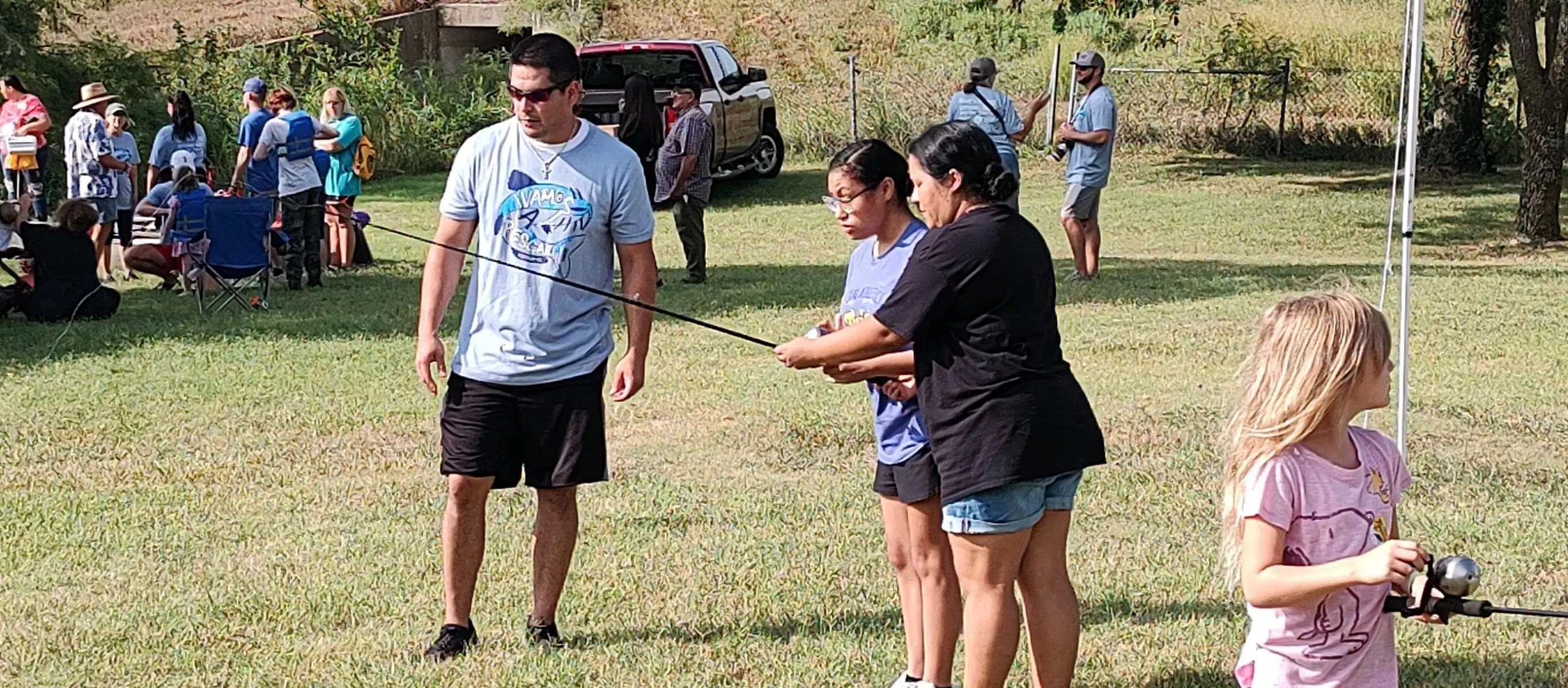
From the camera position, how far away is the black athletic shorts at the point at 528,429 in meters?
4.70

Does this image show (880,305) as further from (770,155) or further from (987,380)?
(770,155)

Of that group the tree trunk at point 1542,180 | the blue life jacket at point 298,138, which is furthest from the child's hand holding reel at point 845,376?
the tree trunk at point 1542,180

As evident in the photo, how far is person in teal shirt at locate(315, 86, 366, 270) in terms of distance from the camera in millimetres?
14141

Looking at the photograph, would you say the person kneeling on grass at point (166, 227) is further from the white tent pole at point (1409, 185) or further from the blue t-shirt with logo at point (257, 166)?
the white tent pole at point (1409, 185)

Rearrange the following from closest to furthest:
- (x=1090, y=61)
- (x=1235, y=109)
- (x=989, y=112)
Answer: (x=989, y=112), (x=1090, y=61), (x=1235, y=109)

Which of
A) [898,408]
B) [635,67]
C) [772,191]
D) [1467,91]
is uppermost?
[635,67]

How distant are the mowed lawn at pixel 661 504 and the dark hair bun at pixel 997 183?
149 cm

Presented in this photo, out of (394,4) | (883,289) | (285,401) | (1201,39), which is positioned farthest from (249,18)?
(883,289)

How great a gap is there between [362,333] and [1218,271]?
7.00m

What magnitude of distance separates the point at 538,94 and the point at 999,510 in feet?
5.50

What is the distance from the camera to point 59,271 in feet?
38.9

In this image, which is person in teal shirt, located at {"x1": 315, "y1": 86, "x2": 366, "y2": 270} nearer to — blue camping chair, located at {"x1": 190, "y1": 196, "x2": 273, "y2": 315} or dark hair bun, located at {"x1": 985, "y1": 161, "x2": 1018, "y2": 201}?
blue camping chair, located at {"x1": 190, "y1": 196, "x2": 273, "y2": 315}

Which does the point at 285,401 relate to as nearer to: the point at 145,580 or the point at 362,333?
the point at 362,333

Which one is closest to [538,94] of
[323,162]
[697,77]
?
[323,162]
